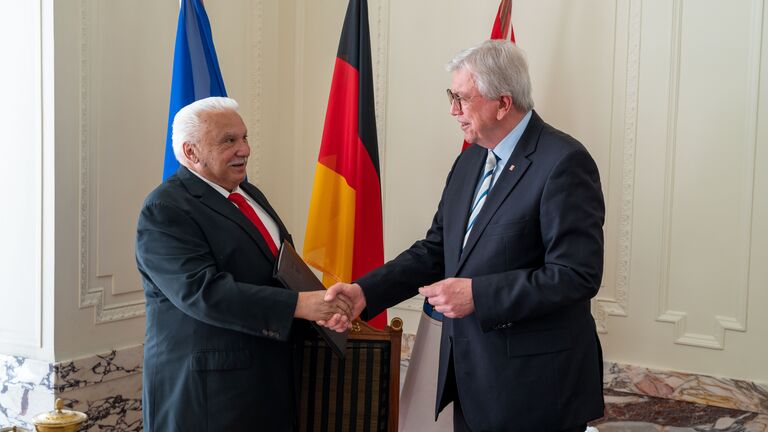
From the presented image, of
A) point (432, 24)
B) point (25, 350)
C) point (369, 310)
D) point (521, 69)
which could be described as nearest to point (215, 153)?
point (369, 310)

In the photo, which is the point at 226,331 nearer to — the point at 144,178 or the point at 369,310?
the point at 369,310

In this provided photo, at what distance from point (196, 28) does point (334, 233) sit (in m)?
1.20

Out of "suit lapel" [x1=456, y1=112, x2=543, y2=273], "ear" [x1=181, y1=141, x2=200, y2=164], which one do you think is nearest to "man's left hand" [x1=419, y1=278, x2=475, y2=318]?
"suit lapel" [x1=456, y1=112, x2=543, y2=273]

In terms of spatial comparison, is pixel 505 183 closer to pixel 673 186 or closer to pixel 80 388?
pixel 673 186

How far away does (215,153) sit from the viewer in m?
2.21

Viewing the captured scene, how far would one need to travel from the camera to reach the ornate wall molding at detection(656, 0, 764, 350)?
2.92 meters

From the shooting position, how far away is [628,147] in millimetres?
3215

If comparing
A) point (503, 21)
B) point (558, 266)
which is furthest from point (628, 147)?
point (558, 266)

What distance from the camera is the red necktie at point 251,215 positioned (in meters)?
2.27

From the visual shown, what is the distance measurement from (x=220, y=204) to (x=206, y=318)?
15.1 inches

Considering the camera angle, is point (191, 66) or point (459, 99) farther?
point (191, 66)

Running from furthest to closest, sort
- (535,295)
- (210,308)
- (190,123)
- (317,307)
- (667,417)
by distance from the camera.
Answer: (667,417), (190,123), (317,307), (210,308), (535,295)

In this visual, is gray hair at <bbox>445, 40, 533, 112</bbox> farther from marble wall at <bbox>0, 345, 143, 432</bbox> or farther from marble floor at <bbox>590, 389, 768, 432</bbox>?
marble wall at <bbox>0, 345, 143, 432</bbox>

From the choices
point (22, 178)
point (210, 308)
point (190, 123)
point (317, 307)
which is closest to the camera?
point (210, 308)
